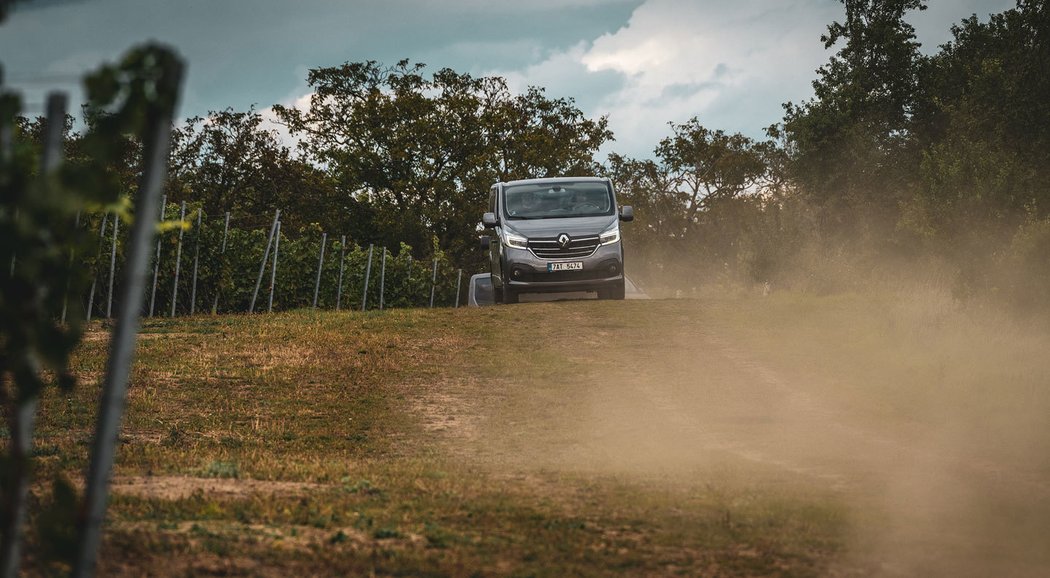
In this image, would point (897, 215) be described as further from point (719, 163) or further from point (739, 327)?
point (739, 327)

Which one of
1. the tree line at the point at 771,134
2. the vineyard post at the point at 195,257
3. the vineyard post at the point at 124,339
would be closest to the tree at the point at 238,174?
the tree line at the point at 771,134

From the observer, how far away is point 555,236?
70.9 ft

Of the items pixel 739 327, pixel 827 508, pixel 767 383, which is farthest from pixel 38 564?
pixel 739 327

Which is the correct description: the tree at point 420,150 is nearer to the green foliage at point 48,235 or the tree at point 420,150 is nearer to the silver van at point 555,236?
the silver van at point 555,236

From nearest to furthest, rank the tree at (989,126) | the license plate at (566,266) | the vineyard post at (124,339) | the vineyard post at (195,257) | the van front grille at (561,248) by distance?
the vineyard post at (124,339)
the van front grille at (561,248)
the license plate at (566,266)
the vineyard post at (195,257)
the tree at (989,126)

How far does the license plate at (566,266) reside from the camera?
2183cm

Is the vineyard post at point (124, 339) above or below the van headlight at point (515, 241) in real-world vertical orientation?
below

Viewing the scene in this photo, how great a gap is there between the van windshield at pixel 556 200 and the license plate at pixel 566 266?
1.01m

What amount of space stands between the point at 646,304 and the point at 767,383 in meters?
7.93

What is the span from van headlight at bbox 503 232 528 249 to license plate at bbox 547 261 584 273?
0.62 meters

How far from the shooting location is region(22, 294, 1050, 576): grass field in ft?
21.9

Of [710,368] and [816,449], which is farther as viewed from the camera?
[710,368]

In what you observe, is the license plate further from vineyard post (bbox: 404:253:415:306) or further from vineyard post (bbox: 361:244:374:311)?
vineyard post (bbox: 404:253:415:306)

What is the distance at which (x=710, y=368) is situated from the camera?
16.1 metres
